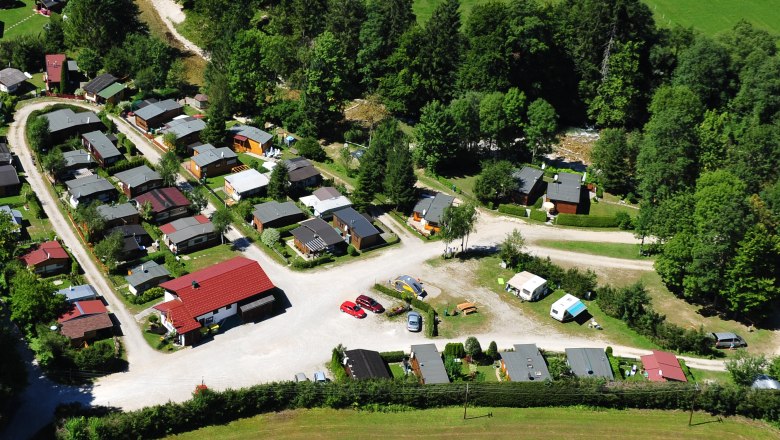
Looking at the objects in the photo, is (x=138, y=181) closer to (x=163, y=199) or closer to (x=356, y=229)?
(x=163, y=199)

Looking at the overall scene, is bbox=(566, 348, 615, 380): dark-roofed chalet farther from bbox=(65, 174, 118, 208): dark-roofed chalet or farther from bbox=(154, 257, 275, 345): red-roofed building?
bbox=(65, 174, 118, 208): dark-roofed chalet

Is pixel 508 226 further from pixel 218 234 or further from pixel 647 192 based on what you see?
pixel 218 234

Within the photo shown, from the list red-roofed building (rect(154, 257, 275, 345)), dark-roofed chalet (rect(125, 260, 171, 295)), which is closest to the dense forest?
red-roofed building (rect(154, 257, 275, 345))

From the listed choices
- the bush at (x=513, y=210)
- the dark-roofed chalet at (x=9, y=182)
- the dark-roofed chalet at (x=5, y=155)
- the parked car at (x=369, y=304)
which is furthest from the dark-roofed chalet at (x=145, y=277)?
the bush at (x=513, y=210)

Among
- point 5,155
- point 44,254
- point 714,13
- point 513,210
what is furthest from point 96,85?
point 714,13

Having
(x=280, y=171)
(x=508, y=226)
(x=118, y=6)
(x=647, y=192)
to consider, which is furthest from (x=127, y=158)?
(x=647, y=192)
